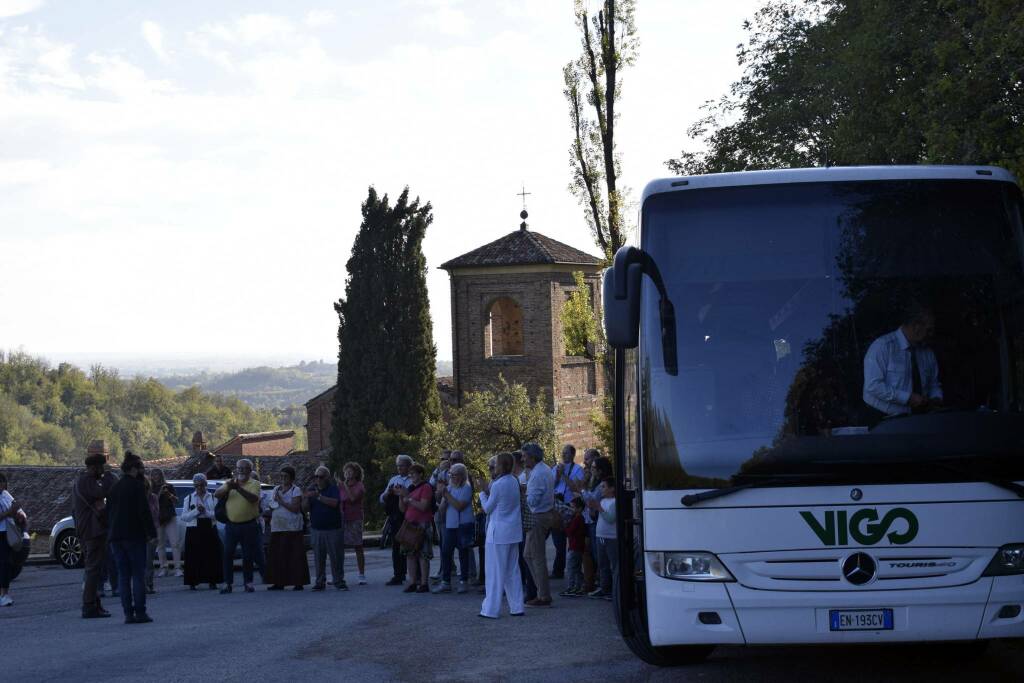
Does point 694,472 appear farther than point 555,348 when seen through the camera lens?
No

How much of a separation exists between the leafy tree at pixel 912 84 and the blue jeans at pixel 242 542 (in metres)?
9.08

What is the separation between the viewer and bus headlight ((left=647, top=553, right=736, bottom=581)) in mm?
7785

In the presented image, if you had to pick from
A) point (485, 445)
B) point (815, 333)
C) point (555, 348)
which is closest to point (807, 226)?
point (815, 333)

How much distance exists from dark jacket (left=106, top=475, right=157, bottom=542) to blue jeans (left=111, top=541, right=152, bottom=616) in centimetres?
9

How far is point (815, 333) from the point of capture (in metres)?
7.77

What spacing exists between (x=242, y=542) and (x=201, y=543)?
2.46ft

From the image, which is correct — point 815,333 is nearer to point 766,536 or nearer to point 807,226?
point 807,226

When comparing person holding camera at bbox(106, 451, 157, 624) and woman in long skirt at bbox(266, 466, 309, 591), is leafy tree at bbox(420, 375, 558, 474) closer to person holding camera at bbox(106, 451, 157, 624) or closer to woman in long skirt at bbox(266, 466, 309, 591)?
woman in long skirt at bbox(266, 466, 309, 591)

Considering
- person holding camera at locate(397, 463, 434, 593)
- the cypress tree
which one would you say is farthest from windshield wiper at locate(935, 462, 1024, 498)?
the cypress tree

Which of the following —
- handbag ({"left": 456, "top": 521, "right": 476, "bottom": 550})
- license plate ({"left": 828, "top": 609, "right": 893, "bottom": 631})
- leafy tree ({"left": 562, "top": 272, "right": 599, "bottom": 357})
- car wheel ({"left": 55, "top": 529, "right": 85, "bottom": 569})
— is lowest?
car wheel ({"left": 55, "top": 529, "right": 85, "bottom": 569})

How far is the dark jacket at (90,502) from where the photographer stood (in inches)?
593

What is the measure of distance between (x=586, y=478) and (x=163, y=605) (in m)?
5.55

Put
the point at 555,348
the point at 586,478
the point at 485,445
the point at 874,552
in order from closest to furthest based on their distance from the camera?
1. the point at 874,552
2. the point at 586,478
3. the point at 485,445
4. the point at 555,348

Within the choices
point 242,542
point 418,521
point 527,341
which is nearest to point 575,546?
point 418,521
